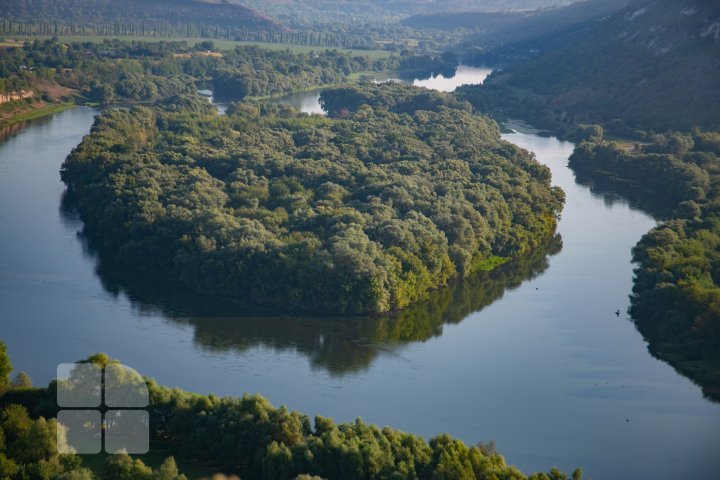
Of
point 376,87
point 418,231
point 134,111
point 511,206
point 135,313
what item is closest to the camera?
point 135,313

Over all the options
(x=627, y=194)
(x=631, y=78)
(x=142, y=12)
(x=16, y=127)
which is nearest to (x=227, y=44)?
(x=142, y=12)

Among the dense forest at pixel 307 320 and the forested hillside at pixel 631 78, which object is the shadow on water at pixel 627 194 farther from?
the dense forest at pixel 307 320

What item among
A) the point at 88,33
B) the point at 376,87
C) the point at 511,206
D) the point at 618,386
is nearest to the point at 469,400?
the point at 618,386

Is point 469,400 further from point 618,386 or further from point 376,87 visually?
point 376,87

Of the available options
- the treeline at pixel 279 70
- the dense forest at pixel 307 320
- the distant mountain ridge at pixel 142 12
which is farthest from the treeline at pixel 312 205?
the distant mountain ridge at pixel 142 12

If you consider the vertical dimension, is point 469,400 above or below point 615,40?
below

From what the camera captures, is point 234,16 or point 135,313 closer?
point 135,313

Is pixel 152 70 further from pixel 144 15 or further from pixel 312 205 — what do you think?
pixel 144 15
